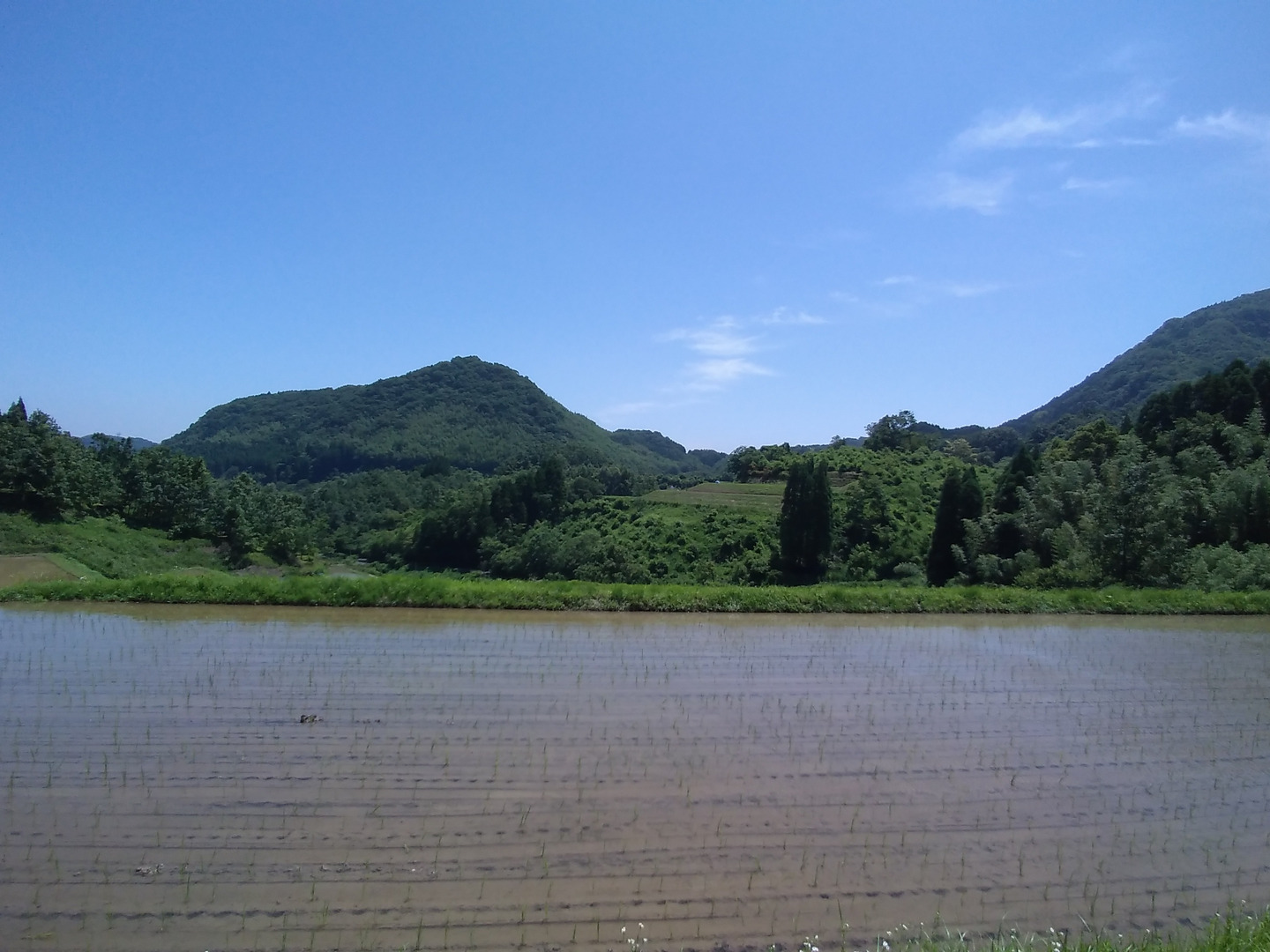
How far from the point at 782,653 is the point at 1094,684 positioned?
4.13 meters

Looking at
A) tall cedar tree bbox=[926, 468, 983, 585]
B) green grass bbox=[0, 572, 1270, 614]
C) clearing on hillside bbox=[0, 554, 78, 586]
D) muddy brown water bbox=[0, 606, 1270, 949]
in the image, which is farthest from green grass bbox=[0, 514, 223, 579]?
tall cedar tree bbox=[926, 468, 983, 585]

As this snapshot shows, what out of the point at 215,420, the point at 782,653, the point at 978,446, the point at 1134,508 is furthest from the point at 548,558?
the point at 215,420

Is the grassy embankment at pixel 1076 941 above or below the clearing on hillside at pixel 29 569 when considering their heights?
below

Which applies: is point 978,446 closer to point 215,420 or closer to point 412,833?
point 412,833

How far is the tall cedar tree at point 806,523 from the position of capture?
5075 centimetres

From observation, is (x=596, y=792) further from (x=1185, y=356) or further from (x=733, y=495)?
(x=1185, y=356)

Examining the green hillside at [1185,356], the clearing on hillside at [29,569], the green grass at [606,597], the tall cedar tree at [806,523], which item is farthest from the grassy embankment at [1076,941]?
the green hillside at [1185,356]

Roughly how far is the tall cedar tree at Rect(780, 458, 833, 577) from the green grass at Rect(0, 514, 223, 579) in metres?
35.8

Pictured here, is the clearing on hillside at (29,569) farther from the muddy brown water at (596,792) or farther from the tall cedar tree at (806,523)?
the tall cedar tree at (806,523)

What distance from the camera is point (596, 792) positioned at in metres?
6.30

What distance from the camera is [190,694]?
852 cm

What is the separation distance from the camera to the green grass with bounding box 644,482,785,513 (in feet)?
224

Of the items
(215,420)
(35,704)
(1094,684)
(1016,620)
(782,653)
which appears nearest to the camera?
(35,704)

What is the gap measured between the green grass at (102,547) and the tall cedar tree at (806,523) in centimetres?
3577
